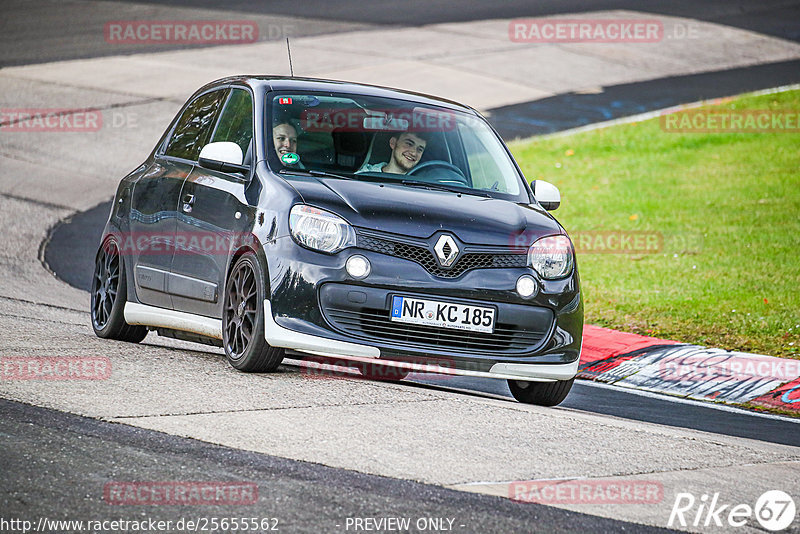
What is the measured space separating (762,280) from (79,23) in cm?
2068

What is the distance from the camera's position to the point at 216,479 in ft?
16.3

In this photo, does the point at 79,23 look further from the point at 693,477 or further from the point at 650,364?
the point at 693,477

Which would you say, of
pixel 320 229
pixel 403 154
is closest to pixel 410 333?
pixel 320 229

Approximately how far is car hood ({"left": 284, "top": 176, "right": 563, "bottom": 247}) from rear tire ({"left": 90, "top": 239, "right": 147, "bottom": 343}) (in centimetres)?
204

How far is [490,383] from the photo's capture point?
9.30 m

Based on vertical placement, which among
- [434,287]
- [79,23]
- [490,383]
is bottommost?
[490,383]

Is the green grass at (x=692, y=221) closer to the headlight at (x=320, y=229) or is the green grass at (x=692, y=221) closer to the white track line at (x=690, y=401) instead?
the white track line at (x=690, y=401)

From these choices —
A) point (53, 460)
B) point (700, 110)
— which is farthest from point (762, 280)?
point (700, 110)

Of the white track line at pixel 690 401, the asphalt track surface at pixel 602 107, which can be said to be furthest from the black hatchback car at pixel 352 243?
the white track line at pixel 690 401

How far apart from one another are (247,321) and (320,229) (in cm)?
72

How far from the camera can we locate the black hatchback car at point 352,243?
6871 mm

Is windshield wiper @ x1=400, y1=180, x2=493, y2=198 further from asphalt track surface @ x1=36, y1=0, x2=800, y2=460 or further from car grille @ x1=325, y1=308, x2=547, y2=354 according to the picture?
asphalt track surface @ x1=36, y1=0, x2=800, y2=460

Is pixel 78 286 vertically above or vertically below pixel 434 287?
below

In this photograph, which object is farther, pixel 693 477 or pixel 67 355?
pixel 67 355
